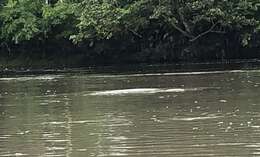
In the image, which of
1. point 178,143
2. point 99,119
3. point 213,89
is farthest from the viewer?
point 213,89

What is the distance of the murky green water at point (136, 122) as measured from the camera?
1057 cm

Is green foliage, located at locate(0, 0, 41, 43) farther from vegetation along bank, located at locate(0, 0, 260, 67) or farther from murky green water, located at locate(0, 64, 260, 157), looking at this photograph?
murky green water, located at locate(0, 64, 260, 157)

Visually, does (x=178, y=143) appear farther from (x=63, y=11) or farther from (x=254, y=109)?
(x=63, y=11)

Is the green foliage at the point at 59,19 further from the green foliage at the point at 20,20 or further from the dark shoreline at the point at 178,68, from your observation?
the dark shoreline at the point at 178,68

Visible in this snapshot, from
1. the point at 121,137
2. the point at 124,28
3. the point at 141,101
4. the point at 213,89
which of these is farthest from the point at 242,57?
the point at 121,137

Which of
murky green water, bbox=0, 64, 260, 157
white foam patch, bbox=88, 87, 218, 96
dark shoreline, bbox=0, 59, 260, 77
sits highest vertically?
murky green water, bbox=0, 64, 260, 157

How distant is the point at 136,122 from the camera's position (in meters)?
13.9

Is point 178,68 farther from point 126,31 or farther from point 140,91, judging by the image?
point 140,91

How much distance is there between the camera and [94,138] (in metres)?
11.9

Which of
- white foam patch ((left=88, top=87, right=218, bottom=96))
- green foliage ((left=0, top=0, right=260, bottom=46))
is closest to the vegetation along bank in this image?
green foliage ((left=0, top=0, right=260, bottom=46))

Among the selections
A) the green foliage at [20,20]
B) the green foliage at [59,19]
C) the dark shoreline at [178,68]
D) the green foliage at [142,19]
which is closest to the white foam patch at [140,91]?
the dark shoreline at [178,68]

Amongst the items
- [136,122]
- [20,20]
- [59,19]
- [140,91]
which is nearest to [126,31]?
[59,19]

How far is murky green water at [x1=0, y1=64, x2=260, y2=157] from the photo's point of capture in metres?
10.6

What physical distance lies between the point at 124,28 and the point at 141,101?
30.7 m
